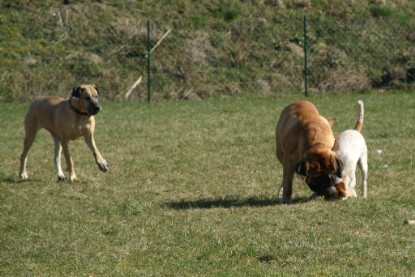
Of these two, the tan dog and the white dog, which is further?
the tan dog

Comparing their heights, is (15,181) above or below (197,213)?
below

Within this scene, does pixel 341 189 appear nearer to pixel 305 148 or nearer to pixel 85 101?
pixel 305 148

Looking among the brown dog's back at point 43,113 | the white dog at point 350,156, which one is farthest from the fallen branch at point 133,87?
the white dog at point 350,156

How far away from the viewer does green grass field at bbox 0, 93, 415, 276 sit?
7.16m

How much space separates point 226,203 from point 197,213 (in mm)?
783

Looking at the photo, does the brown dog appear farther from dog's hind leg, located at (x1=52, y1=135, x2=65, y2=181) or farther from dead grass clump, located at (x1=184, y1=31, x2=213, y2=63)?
dead grass clump, located at (x1=184, y1=31, x2=213, y2=63)

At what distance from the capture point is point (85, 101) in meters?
12.3

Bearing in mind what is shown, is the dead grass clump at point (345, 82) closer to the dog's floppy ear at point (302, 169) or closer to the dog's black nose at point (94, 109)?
the dog's black nose at point (94, 109)

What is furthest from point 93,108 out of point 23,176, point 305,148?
point 305,148

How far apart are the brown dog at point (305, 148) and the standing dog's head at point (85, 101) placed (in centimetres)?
295

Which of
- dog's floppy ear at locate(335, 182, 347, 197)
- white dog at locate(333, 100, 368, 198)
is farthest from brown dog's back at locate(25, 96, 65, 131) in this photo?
dog's floppy ear at locate(335, 182, 347, 197)

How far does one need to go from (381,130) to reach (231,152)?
321 centimetres

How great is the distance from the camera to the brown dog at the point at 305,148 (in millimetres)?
9078

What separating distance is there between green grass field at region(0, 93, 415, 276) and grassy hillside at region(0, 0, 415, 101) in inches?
343
